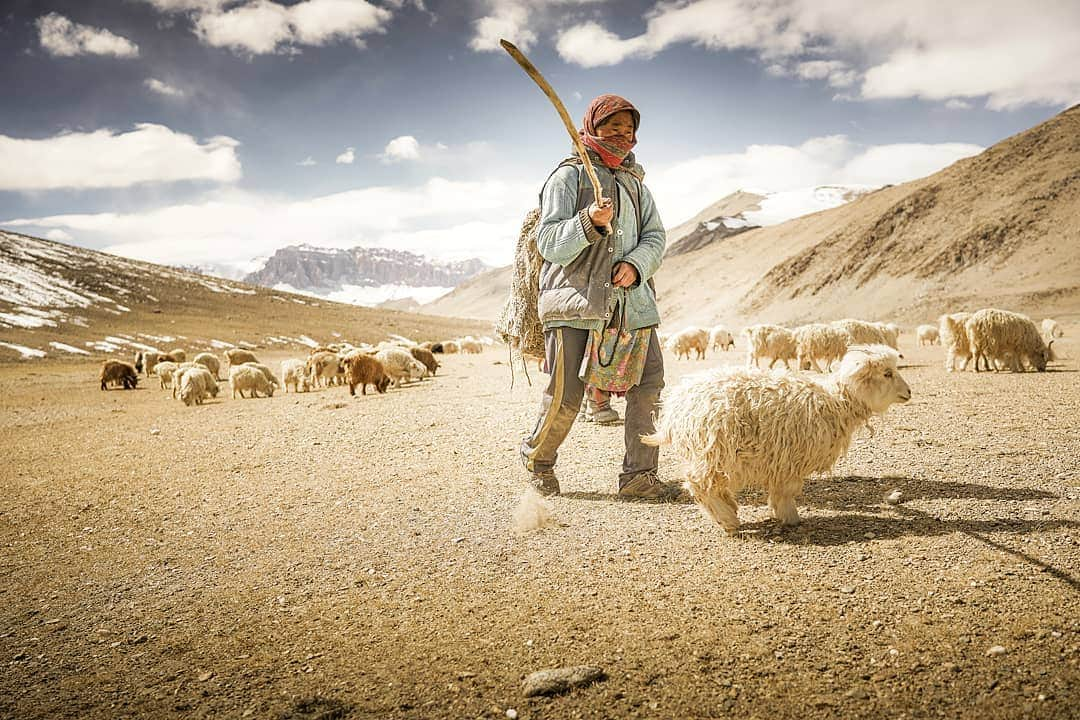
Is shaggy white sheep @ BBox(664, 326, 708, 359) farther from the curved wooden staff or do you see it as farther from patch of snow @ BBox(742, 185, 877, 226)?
patch of snow @ BBox(742, 185, 877, 226)

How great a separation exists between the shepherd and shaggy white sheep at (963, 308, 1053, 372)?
11077 mm

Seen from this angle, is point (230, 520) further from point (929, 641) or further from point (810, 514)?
point (929, 641)

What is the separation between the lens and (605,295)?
4.41m

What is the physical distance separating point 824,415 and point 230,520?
4662 millimetres

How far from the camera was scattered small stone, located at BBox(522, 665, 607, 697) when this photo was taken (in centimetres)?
235

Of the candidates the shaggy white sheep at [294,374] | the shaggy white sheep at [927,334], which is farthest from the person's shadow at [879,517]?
the shaggy white sheep at [927,334]

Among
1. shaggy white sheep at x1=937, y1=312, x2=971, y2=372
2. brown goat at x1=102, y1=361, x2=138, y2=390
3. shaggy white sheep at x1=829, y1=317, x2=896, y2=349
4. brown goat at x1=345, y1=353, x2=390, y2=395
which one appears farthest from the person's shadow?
brown goat at x1=102, y1=361, x2=138, y2=390

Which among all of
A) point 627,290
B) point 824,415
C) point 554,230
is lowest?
point 824,415

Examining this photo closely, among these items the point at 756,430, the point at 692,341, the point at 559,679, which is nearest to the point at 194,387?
the point at 756,430

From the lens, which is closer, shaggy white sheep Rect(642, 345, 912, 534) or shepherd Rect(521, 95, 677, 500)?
shaggy white sheep Rect(642, 345, 912, 534)

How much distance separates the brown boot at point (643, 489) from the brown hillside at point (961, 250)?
126 feet

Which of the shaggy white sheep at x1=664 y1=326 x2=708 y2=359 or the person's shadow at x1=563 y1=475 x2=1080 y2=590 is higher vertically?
the shaggy white sheep at x1=664 y1=326 x2=708 y2=359

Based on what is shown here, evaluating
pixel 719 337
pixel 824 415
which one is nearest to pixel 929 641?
pixel 824 415

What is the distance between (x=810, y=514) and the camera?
426cm
